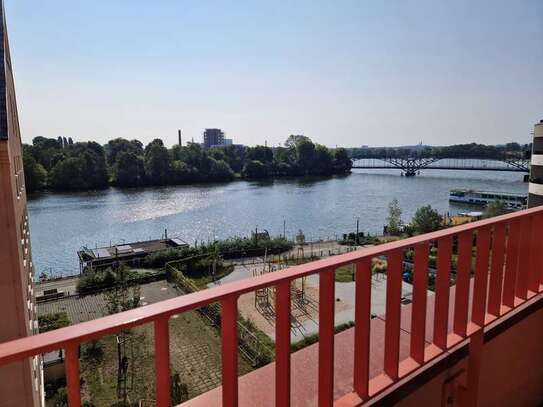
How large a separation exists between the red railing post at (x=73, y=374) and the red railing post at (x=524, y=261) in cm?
176

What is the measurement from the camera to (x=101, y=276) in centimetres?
1411

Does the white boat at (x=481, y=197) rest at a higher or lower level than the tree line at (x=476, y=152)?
lower

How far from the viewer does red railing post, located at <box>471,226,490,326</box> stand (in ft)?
4.80

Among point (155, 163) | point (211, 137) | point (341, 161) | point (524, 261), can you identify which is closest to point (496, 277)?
point (524, 261)

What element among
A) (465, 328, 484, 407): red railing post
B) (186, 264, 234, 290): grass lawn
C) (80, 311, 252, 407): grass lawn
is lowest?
(186, 264, 234, 290): grass lawn

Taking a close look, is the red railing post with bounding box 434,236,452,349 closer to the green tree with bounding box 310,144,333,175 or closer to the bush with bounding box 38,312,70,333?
A: the bush with bounding box 38,312,70,333

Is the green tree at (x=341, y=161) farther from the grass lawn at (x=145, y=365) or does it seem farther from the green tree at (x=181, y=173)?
the grass lawn at (x=145, y=365)

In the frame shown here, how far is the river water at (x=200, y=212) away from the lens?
2230 centimetres

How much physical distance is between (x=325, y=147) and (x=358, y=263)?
57.9 metres

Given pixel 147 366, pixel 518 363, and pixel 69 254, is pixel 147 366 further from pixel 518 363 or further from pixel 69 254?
pixel 69 254

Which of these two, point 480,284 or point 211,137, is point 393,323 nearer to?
point 480,284

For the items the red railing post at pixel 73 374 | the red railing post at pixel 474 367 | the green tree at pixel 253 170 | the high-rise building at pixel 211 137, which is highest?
the high-rise building at pixel 211 137

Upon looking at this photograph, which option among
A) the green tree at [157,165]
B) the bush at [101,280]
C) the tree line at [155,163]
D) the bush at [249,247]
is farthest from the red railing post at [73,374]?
the green tree at [157,165]

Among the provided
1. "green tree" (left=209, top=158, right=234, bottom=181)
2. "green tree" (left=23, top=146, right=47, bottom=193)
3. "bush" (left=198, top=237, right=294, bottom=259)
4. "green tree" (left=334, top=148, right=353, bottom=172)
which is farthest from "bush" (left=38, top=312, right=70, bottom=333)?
"green tree" (left=334, top=148, right=353, bottom=172)
